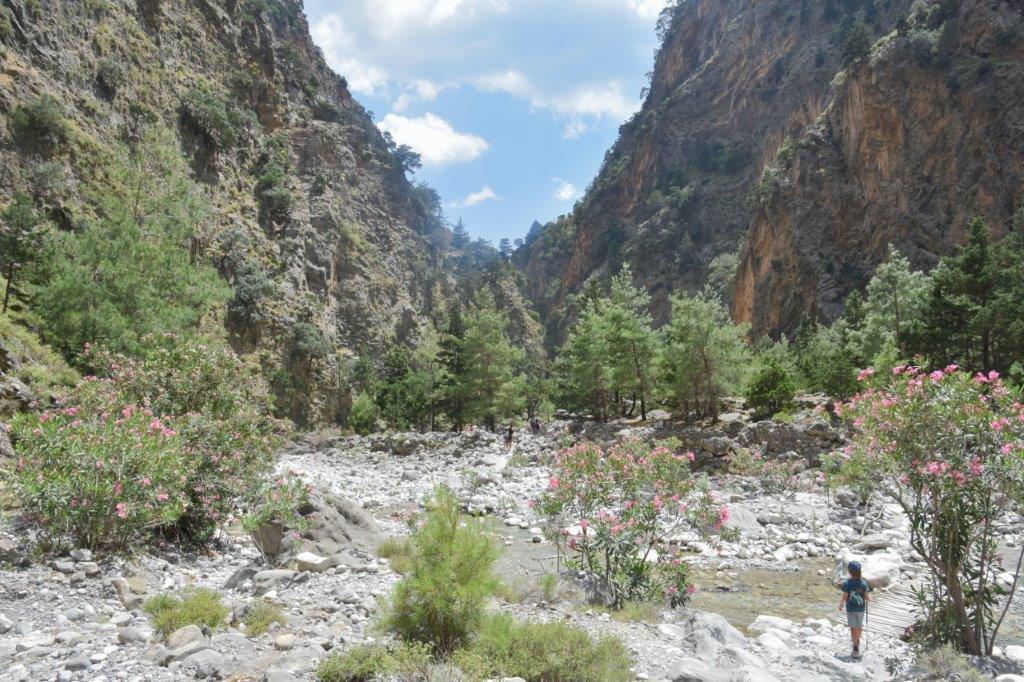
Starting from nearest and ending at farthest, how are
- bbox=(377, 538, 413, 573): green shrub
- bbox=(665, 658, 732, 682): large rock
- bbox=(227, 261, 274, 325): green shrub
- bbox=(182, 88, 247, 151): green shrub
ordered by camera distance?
bbox=(665, 658, 732, 682): large rock
bbox=(377, 538, 413, 573): green shrub
bbox=(227, 261, 274, 325): green shrub
bbox=(182, 88, 247, 151): green shrub

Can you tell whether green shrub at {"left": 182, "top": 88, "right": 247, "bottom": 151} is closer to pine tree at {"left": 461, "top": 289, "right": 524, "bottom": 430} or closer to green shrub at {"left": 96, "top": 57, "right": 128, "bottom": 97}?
green shrub at {"left": 96, "top": 57, "right": 128, "bottom": 97}

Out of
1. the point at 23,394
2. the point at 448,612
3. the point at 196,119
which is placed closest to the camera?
the point at 448,612

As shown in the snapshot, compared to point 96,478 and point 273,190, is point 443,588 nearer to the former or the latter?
point 96,478

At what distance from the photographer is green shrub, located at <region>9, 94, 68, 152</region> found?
25953mm

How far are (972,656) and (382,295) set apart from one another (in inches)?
2407

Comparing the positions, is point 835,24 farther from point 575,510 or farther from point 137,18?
point 575,510

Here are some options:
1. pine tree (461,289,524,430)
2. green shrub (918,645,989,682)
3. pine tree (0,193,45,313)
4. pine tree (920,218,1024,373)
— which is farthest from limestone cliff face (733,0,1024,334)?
pine tree (0,193,45,313)

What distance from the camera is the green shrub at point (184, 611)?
19.1ft

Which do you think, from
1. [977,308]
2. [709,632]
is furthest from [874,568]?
[977,308]

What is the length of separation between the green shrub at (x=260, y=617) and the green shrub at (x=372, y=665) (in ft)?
4.44

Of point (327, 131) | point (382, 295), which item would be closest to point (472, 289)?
point (382, 295)

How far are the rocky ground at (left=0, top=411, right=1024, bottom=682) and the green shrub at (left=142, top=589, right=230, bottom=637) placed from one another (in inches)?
7.5

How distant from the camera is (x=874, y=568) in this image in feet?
35.0

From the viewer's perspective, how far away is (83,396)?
10078 millimetres
